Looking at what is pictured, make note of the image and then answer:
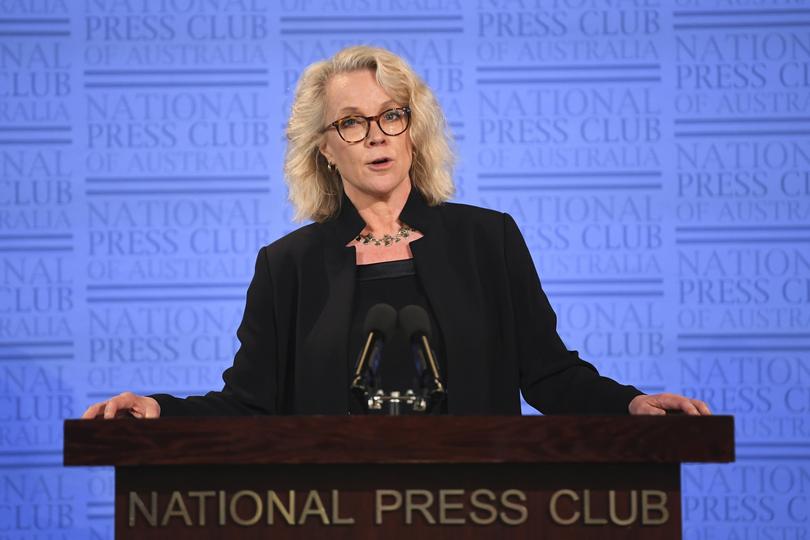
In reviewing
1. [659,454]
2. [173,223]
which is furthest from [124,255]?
[659,454]

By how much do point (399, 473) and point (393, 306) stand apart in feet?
2.22

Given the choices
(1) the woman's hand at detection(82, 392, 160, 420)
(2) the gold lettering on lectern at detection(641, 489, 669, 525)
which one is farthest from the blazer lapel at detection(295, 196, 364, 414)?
(2) the gold lettering on lectern at detection(641, 489, 669, 525)

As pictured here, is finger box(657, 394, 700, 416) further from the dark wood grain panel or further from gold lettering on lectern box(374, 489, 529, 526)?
gold lettering on lectern box(374, 489, 529, 526)

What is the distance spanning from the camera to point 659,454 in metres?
1.43

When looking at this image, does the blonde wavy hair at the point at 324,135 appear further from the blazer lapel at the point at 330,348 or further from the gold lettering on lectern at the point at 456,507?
the gold lettering on lectern at the point at 456,507

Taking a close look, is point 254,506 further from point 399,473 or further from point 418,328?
point 418,328

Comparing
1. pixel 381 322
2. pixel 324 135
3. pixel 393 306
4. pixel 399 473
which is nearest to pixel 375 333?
pixel 381 322

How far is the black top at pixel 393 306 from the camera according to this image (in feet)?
6.81

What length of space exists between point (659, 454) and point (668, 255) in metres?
1.91

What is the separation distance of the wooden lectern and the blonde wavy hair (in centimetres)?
89

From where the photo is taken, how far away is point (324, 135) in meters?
2.29

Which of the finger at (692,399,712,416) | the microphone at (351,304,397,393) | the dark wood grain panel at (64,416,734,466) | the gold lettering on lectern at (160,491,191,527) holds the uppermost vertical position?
the microphone at (351,304,397,393)

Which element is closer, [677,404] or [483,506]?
[483,506]

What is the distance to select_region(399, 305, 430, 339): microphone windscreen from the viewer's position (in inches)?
65.0
